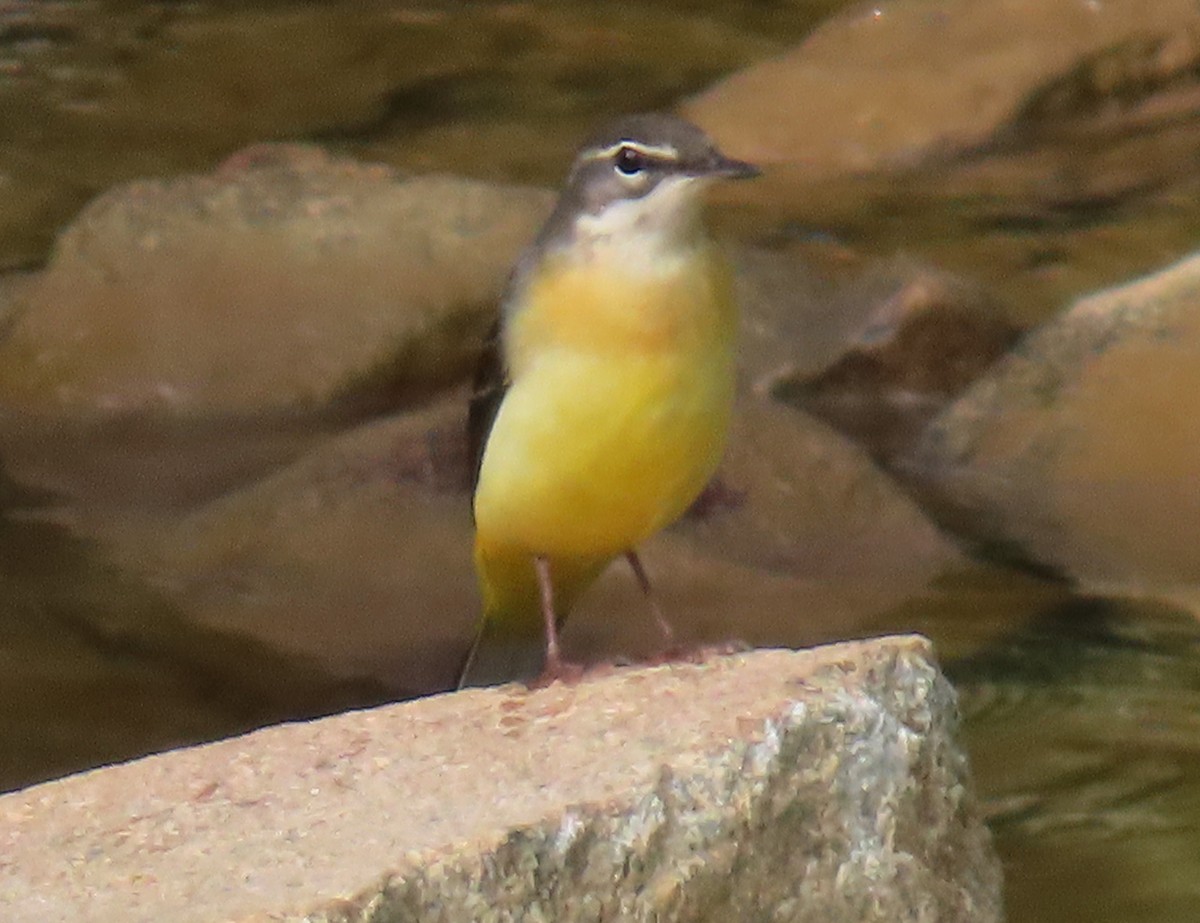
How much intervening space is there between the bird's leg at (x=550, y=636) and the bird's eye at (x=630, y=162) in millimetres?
999

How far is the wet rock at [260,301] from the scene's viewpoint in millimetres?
10156

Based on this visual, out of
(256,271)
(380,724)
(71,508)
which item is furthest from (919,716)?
(256,271)

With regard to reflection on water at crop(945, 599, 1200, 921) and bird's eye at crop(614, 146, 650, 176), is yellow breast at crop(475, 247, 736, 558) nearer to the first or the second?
bird's eye at crop(614, 146, 650, 176)

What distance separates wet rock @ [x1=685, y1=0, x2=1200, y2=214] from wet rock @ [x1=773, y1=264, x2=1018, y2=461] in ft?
7.00

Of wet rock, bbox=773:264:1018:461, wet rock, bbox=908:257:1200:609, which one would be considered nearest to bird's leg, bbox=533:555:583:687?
wet rock, bbox=908:257:1200:609

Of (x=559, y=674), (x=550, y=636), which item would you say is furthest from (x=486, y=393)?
(x=559, y=674)

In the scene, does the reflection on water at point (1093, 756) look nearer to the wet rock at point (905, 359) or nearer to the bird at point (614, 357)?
the bird at point (614, 357)

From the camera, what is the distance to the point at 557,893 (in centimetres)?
442

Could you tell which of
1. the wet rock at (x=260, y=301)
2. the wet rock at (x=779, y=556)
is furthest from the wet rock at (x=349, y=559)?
the wet rock at (x=260, y=301)

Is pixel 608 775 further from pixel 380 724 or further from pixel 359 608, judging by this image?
pixel 359 608

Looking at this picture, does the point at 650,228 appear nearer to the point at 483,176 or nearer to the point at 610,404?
the point at 610,404

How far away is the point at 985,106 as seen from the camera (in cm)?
1302

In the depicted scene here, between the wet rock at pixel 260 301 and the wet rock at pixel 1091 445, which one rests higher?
the wet rock at pixel 260 301

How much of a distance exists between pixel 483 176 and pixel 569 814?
9.01m
